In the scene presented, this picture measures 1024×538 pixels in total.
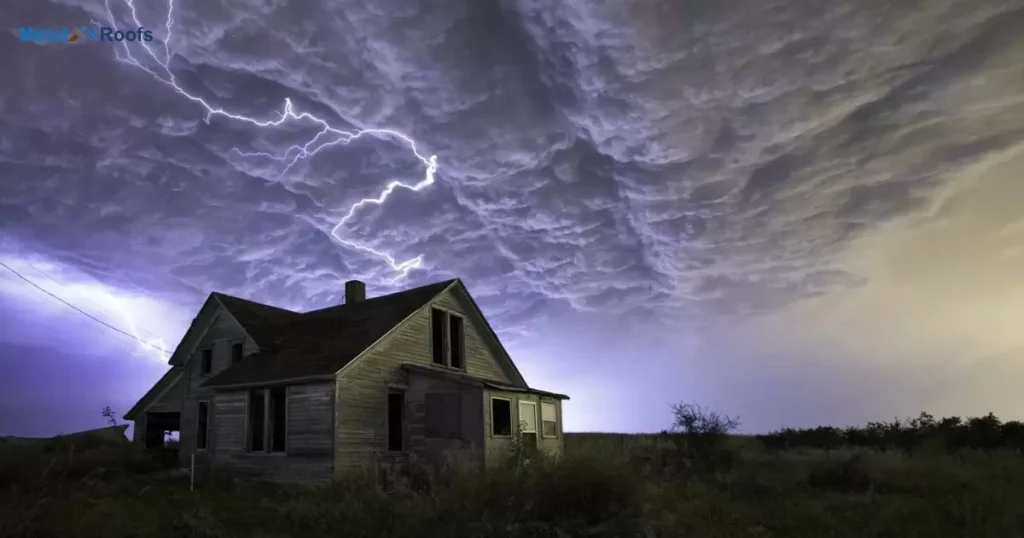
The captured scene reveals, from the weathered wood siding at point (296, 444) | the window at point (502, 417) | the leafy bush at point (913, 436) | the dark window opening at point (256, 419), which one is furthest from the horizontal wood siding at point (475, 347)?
the leafy bush at point (913, 436)

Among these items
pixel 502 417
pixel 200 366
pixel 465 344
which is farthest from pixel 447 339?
pixel 200 366

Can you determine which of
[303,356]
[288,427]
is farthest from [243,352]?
[288,427]

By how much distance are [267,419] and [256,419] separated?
305 centimetres

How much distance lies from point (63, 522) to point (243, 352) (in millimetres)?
13178

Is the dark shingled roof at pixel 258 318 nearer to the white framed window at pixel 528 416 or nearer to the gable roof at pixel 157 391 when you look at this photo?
the gable roof at pixel 157 391

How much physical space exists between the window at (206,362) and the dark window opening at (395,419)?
345 inches

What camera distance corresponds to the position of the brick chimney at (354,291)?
90.4 ft

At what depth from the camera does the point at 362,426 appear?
64.2ft

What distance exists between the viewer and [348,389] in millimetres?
19312

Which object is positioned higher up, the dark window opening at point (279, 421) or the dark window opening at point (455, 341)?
the dark window opening at point (455, 341)

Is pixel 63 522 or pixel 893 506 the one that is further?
pixel 893 506

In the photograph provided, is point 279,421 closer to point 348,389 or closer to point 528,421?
point 348,389

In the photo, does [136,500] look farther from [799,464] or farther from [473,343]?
[799,464]

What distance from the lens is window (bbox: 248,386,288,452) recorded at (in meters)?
20.1
